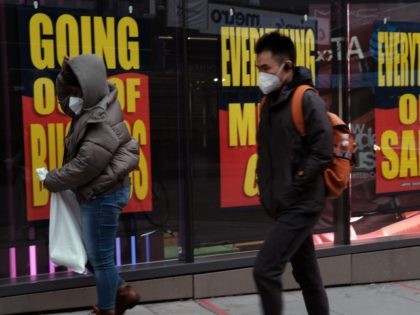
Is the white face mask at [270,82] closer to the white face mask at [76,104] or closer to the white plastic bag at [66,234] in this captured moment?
the white face mask at [76,104]

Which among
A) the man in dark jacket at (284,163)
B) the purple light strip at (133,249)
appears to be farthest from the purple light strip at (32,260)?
the man in dark jacket at (284,163)

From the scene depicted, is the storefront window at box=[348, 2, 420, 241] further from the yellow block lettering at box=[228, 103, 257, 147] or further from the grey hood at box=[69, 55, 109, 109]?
the grey hood at box=[69, 55, 109, 109]

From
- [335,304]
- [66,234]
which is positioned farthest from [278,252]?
[335,304]

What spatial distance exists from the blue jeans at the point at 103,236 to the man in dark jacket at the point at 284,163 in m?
0.96

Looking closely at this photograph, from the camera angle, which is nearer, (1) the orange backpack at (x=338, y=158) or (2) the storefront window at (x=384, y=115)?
(1) the orange backpack at (x=338, y=158)

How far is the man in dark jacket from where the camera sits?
3.28m

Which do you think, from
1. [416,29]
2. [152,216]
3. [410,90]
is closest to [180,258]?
[152,216]

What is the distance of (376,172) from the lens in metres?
5.66

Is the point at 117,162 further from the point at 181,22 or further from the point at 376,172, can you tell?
the point at 376,172

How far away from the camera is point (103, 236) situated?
3838 mm

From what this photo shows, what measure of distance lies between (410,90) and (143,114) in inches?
100

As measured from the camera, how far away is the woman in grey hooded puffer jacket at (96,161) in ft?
12.2

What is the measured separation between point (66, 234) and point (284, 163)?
5.06ft

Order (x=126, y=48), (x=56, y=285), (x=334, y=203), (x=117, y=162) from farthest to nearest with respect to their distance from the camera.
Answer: (x=334, y=203) < (x=126, y=48) < (x=56, y=285) < (x=117, y=162)
